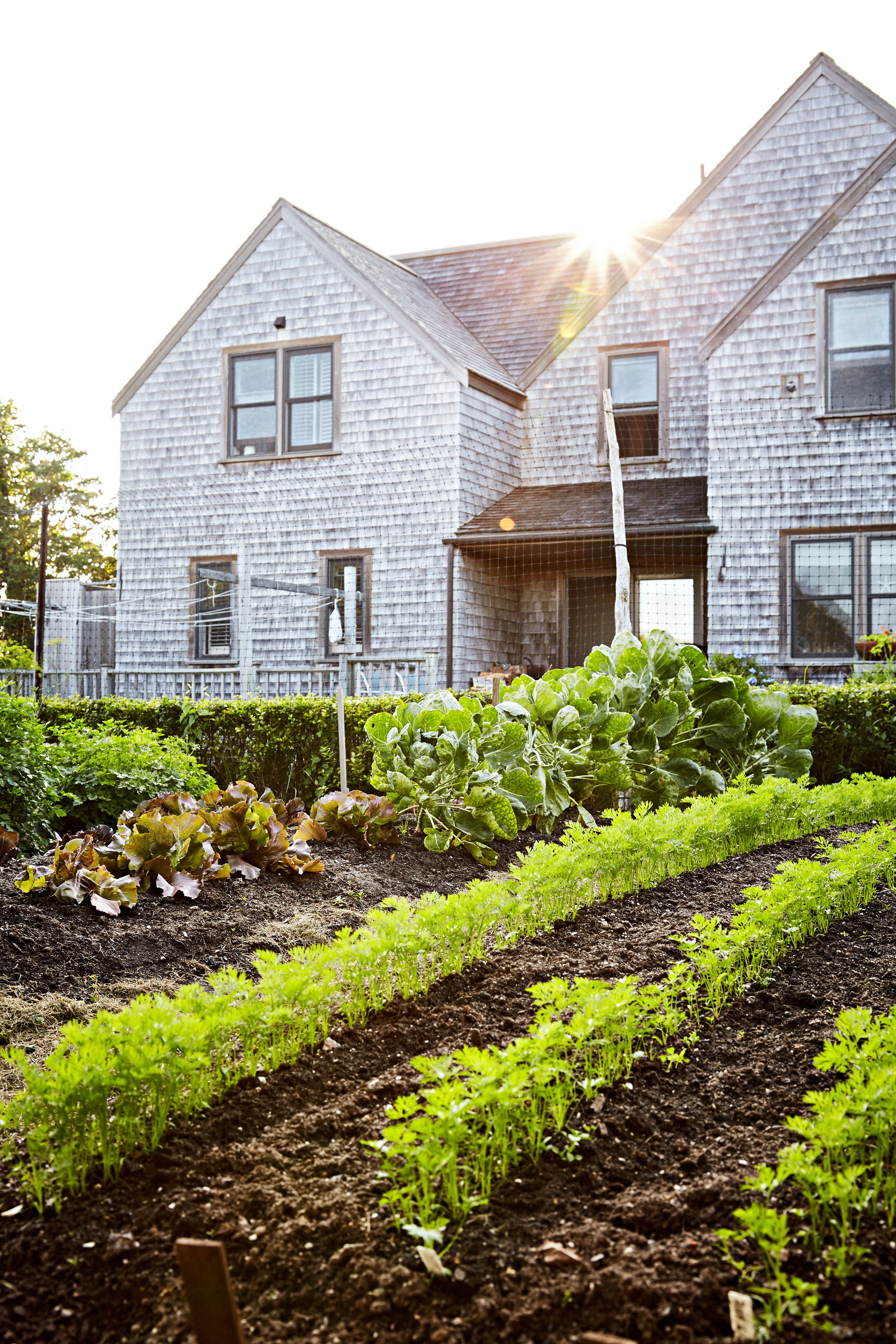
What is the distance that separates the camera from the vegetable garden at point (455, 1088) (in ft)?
6.57

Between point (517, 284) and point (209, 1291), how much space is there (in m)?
17.9

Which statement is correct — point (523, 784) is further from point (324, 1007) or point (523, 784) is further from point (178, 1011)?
point (178, 1011)

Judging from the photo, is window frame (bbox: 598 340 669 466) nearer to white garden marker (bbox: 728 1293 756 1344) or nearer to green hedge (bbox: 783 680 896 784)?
green hedge (bbox: 783 680 896 784)

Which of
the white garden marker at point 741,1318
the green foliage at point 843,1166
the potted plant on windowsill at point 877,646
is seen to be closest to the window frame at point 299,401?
the potted plant on windowsill at point 877,646

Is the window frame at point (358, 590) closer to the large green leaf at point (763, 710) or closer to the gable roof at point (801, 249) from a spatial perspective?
the gable roof at point (801, 249)

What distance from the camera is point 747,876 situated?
17.5 ft

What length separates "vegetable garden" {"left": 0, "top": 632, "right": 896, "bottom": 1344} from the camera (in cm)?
200

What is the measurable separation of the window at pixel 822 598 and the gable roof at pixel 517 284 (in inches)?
210

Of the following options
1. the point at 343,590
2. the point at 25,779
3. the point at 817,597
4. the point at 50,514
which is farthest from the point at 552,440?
the point at 50,514

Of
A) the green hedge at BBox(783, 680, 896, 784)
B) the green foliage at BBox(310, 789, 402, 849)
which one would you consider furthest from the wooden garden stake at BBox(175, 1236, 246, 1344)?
the green hedge at BBox(783, 680, 896, 784)

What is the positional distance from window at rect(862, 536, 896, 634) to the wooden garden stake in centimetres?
1275

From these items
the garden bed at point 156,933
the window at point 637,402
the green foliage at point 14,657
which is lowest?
the garden bed at point 156,933

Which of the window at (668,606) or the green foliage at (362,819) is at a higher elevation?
the window at (668,606)

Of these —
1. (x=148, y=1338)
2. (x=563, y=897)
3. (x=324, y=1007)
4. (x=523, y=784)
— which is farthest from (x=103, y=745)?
(x=148, y=1338)
